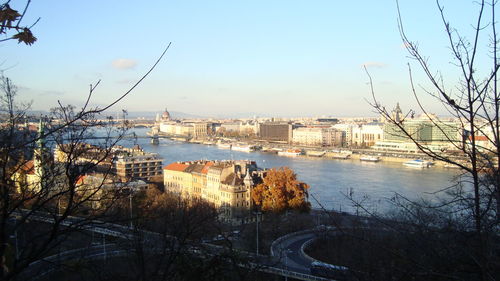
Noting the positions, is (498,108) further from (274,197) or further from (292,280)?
(274,197)

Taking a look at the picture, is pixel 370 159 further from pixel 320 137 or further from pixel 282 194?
pixel 282 194

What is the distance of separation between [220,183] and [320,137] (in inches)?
615

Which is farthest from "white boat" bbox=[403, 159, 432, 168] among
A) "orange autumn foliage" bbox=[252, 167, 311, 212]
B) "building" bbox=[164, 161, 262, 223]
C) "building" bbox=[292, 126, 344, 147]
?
"building" bbox=[292, 126, 344, 147]

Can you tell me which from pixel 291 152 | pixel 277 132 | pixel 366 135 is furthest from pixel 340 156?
pixel 277 132

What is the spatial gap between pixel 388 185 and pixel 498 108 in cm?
933

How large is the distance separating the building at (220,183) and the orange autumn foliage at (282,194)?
47 centimetres

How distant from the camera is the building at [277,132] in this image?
2655cm

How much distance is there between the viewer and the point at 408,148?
58.2 ft

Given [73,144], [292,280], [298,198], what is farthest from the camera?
[298,198]

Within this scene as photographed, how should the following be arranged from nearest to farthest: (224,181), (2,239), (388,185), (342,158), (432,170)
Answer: (2,239) < (224,181) < (388,185) < (432,170) < (342,158)

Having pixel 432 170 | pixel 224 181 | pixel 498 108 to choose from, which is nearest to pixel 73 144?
pixel 498 108

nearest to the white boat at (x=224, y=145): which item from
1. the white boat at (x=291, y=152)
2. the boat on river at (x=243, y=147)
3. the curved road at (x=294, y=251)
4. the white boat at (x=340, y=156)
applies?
the boat on river at (x=243, y=147)

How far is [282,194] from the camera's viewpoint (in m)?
7.39

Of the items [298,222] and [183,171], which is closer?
[298,222]
